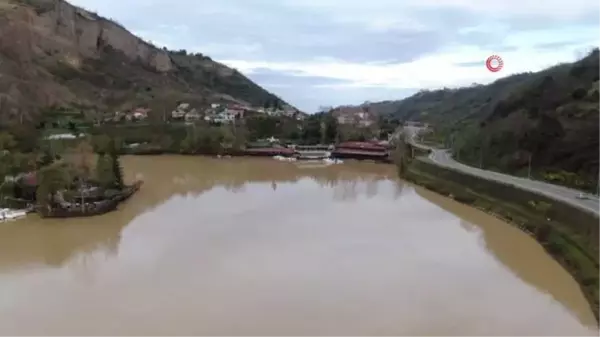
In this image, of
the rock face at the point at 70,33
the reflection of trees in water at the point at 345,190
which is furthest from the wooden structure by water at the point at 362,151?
the rock face at the point at 70,33

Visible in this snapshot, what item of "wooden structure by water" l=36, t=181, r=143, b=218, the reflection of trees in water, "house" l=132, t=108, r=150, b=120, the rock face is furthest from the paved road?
the rock face

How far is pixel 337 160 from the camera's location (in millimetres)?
35500

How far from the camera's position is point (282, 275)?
1129 centimetres

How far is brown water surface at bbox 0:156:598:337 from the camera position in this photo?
896cm

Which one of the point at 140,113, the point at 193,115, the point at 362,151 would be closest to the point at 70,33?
the point at 140,113

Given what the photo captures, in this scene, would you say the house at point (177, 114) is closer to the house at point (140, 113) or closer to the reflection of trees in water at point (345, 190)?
the house at point (140, 113)

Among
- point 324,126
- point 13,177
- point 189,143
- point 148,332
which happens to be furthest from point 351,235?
point 324,126

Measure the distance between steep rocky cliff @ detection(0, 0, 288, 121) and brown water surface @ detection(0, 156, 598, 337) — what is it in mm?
18677

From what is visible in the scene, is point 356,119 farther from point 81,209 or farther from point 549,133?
point 81,209

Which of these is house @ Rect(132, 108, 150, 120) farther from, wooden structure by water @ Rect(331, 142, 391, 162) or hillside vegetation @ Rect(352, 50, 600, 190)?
hillside vegetation @ Rect(352, 50, 600, 190)

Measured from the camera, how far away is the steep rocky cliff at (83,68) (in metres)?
43.0

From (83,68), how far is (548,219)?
2067 inches

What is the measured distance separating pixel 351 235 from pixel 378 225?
184 cm

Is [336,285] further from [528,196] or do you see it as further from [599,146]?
[599,146]
